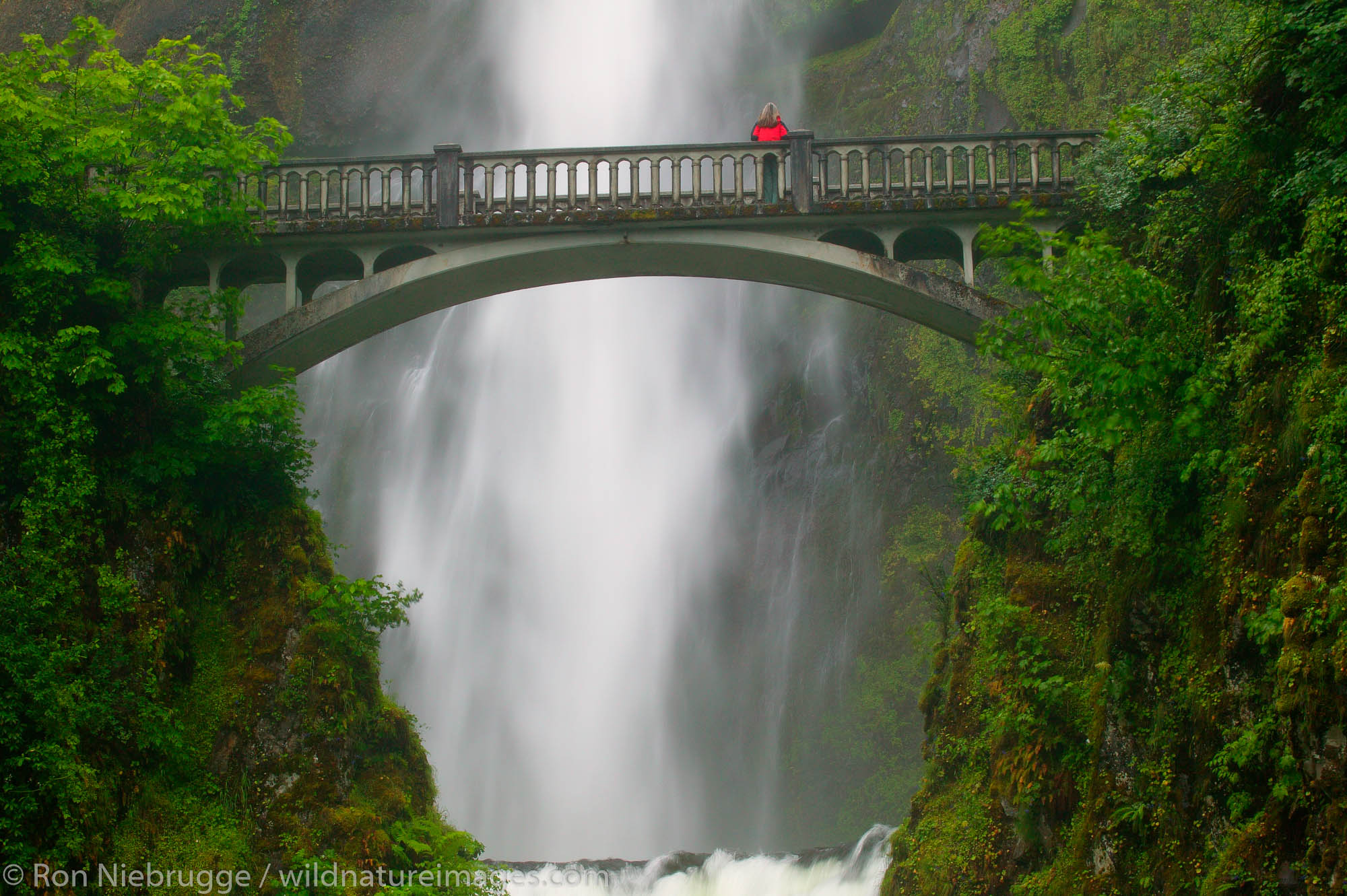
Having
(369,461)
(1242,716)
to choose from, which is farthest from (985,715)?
(369,461)

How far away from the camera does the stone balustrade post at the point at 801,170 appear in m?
15.0

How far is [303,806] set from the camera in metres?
12.8

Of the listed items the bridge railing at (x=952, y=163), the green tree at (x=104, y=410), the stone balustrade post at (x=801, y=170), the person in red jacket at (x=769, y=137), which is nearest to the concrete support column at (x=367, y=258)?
the green tree at (x=104, y=410)

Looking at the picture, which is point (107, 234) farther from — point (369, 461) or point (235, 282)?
point (369, 461)

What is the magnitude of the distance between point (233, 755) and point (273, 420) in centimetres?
418

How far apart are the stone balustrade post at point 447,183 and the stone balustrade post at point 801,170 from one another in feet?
15.0

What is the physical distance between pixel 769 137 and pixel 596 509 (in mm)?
13516

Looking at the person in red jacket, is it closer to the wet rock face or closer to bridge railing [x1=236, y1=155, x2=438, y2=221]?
bridge railing [x1=236, y1=155, x2=438, y2=221]

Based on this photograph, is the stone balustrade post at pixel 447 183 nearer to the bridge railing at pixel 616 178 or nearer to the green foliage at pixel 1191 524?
the bridge railing at pixel 616 178

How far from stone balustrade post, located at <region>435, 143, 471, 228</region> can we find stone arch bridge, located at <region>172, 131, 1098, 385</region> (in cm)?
2

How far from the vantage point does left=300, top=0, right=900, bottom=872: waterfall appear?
2500cm

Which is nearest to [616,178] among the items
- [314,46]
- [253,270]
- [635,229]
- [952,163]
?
[635,229]

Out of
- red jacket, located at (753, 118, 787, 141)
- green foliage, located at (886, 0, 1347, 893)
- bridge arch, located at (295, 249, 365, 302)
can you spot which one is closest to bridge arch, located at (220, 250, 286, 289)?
bridge arch, located at (295, 249, 365, 302)

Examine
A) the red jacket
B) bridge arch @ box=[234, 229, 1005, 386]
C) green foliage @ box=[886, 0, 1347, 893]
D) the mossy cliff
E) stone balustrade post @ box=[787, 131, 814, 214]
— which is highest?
the mossy cliff
